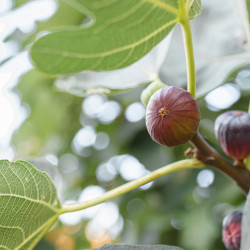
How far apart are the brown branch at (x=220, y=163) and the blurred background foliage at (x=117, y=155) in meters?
0.56

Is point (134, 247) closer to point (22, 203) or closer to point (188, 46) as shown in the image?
point (22, 203)

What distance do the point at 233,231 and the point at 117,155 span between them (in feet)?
3.99

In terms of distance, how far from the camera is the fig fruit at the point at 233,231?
2.56 feet

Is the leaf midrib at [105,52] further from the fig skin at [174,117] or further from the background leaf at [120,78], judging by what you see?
the background leaf at [120,78]

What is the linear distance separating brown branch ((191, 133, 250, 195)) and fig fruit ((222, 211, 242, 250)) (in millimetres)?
78

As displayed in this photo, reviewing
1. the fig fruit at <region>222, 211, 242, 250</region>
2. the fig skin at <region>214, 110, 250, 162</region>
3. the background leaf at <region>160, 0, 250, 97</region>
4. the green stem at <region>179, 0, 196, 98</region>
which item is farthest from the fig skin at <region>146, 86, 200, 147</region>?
the background leaf at <region>160, 0, 250, 97</region>

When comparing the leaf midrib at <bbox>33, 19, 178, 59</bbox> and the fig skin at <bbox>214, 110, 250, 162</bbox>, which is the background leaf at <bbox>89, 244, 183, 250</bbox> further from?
the leaf midrib at <bbox>33, 19, 178, 59</bbox>

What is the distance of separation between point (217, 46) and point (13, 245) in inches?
31.0

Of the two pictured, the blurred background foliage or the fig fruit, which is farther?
the blurred background foliage

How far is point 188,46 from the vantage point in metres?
0.70

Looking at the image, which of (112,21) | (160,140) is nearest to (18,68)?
(112,21)

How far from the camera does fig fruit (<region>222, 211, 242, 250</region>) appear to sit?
0.78m

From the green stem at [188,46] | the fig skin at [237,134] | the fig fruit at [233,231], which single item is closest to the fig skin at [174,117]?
the green stem at [188,46]

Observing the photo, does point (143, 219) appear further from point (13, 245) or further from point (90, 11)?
→ point (90, 11)
